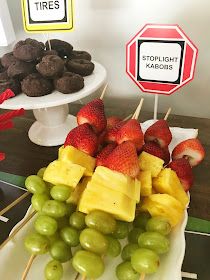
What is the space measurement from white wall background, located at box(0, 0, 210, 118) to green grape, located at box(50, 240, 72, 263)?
2.51 ft

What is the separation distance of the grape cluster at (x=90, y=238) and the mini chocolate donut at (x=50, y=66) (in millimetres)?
351

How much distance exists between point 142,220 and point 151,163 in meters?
0.12

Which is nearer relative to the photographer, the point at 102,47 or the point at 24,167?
the point at 24,167

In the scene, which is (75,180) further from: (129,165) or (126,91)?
(126,91)

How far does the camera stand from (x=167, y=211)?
55 centimetres

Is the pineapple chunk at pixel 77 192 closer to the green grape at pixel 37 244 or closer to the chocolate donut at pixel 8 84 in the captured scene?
the green grape at pixel 37 244

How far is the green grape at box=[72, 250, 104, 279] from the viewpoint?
450mm

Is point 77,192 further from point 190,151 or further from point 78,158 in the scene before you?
point 190,151

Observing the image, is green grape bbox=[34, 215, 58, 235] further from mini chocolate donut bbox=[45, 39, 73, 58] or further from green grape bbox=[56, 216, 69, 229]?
mini chocolate donut bbox=[45, 39, 73, 58]

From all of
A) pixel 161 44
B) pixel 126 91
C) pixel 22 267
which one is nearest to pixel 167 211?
pixel 22 267

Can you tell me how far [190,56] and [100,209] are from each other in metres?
0.41

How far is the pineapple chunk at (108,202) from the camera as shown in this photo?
1.68ft

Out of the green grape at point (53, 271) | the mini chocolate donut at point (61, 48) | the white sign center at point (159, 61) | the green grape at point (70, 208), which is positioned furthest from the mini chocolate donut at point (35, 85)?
the green grape at point (53, 271)

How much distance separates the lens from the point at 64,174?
1.87 ft
